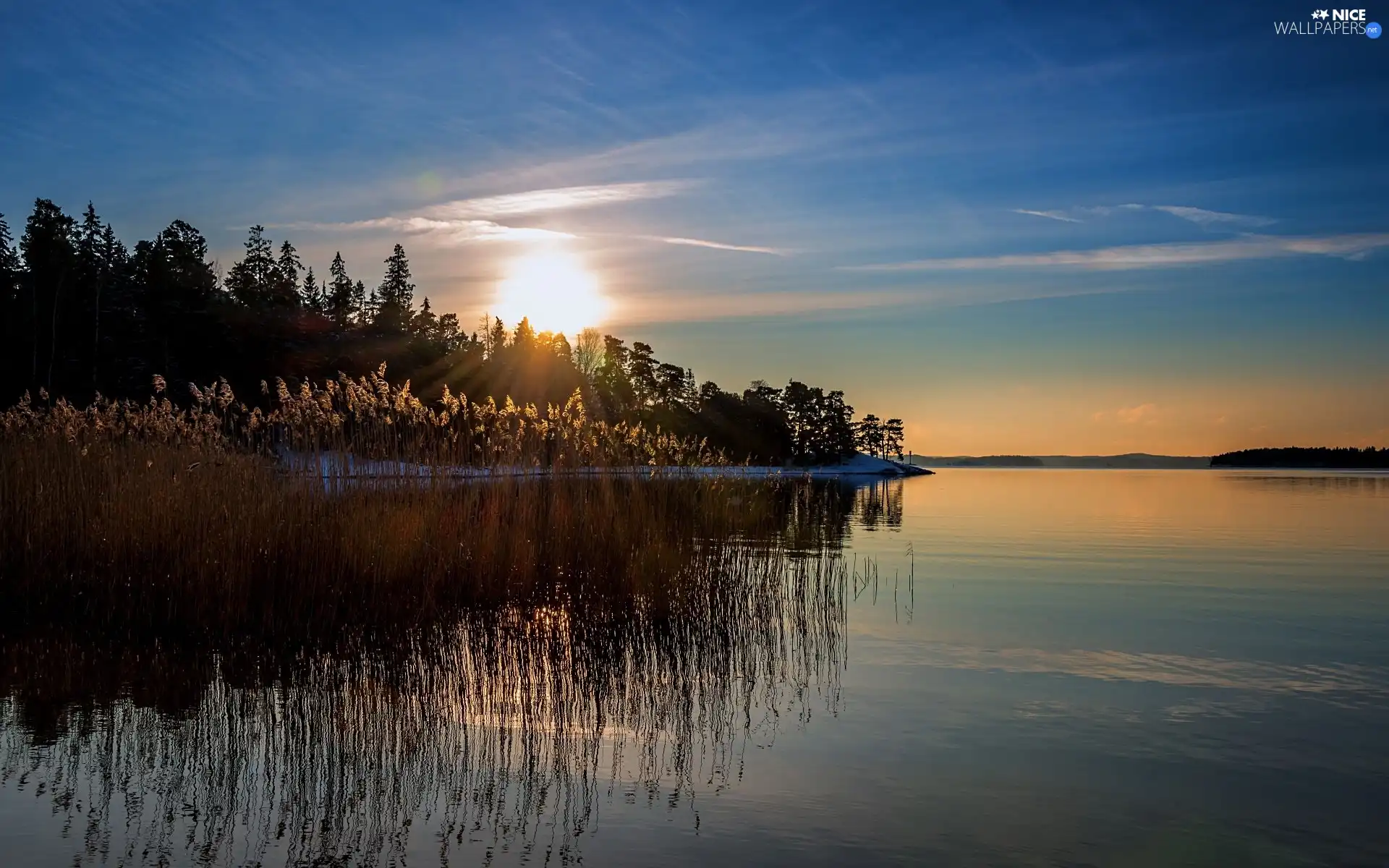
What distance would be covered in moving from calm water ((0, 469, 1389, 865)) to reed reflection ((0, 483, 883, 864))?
0.03 metres

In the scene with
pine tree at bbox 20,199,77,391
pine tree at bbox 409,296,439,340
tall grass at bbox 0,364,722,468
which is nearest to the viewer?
tall grass at bbox 0,364,722,468

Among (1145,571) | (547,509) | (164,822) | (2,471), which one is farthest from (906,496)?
(164,822)

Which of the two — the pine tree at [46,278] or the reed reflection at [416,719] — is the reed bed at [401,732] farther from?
the pine tree at [46,278]

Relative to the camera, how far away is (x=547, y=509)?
12.2m

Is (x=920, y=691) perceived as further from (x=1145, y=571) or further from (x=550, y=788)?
(x=1145, y=571)

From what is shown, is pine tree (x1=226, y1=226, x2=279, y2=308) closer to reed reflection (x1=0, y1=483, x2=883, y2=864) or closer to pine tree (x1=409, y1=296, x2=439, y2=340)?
pine tree (x1=409, y1=296, x2=439, y2=340)

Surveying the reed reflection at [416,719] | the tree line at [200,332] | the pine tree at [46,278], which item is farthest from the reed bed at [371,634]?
the pine tree at [46,278]

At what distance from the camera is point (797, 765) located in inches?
254

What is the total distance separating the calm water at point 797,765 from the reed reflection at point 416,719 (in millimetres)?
28

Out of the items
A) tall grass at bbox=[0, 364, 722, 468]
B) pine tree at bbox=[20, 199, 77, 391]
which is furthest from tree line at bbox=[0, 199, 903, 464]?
tall grass at bbox=[0, 364, 722, 468]

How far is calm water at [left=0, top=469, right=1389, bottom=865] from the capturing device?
16.6 feet

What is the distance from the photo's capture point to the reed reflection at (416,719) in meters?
5.12

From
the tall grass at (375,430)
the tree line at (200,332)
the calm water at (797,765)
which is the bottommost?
the calm water at (797,765)

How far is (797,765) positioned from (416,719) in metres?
2.82
